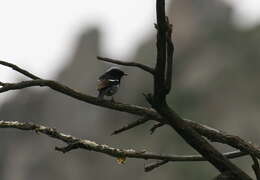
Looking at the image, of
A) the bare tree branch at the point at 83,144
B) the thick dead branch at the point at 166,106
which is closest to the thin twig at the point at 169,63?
the thick dead branch at the point at 166,106

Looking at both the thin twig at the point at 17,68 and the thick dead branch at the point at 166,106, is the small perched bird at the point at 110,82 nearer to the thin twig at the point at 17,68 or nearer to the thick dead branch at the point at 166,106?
the thin twig at the point at 17,68

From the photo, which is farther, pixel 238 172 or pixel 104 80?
pixel 104 80

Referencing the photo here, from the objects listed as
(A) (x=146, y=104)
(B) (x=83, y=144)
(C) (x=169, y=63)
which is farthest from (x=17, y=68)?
(A) (x=146, y=104)

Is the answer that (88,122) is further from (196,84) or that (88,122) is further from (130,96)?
(196,84)

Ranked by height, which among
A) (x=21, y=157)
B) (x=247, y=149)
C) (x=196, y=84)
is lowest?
(x=21, y=157)

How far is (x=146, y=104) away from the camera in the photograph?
83.7 metres

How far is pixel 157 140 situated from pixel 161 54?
81748mm

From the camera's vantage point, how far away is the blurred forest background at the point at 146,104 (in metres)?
85.1

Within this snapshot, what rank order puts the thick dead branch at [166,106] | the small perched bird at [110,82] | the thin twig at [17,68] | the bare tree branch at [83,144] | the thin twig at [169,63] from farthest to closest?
the small perched bird at [110,82] < the bare tree branch at [83,144] < the thin twig at [17,68] < the thin twig at [169,63] < the thick dead branch at [166,106]

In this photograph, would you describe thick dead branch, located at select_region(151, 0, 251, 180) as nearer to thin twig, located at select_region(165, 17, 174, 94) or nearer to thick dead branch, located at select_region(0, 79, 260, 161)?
thin twig, located at select_region(165, 17, 174, 94)

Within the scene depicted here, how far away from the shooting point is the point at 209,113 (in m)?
87.0

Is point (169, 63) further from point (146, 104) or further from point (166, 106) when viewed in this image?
point (146, 104)

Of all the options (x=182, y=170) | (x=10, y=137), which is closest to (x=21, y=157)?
(x=10, y=137)

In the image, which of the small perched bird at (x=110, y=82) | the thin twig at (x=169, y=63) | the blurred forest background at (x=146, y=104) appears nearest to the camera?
the thin twig at (x=169, y=63)
